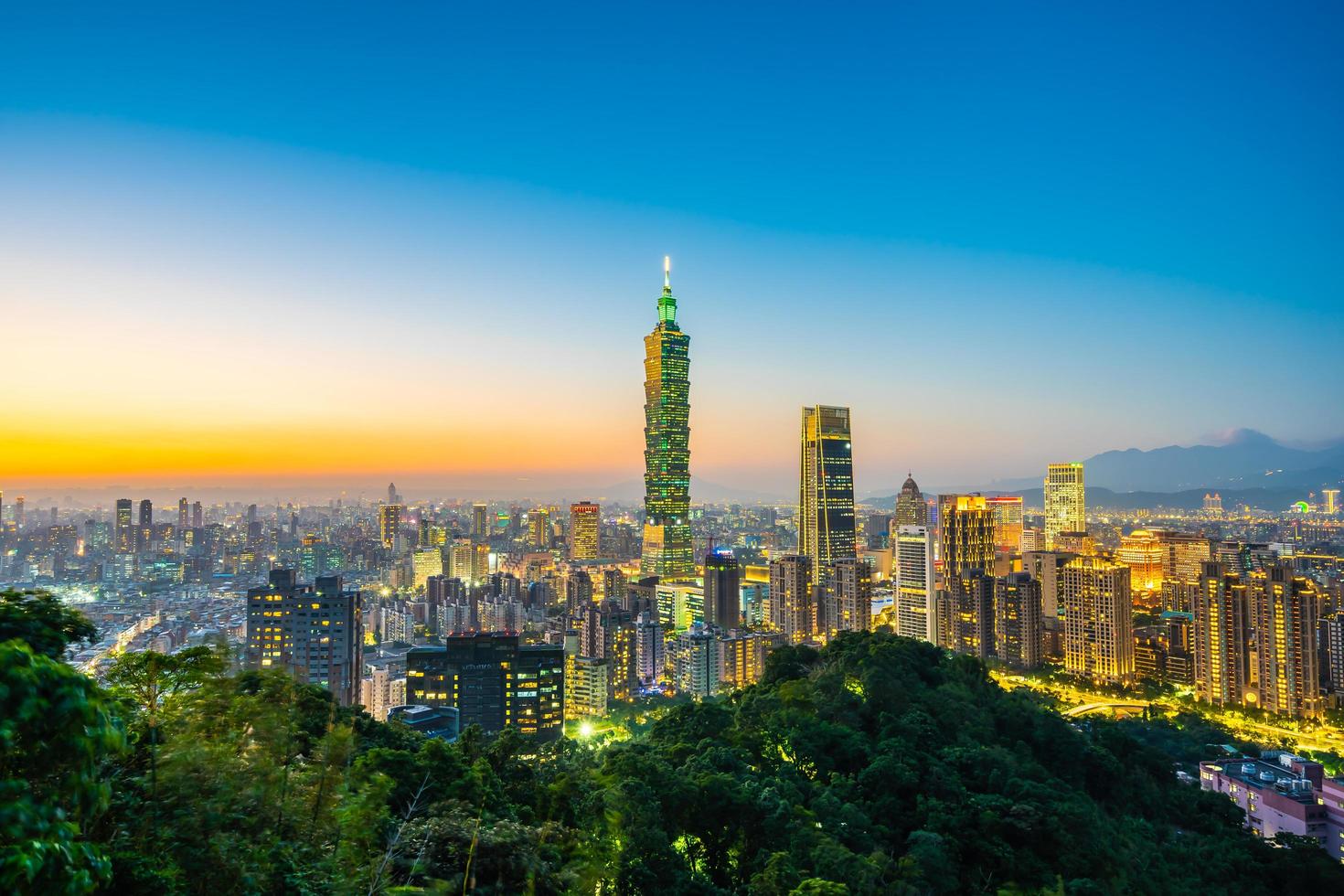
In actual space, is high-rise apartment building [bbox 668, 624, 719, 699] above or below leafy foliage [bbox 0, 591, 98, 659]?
below

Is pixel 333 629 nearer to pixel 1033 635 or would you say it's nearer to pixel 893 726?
pixel 893 726

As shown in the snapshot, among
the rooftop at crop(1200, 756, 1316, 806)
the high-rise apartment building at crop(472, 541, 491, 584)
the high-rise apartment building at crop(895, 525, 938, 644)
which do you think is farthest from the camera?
the high-rise apartment building at crop(472, 541, 491, 584)

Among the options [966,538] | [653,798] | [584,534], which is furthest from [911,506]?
[653,798]

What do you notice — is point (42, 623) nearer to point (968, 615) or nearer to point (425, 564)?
point (968, 615)

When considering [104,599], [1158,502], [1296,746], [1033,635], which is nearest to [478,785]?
[1296,746]

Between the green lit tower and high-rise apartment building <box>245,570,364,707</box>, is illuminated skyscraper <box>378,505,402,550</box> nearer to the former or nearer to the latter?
the green lit tower

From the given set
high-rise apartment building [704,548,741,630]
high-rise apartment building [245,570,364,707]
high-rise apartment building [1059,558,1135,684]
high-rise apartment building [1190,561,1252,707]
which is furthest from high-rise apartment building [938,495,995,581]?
high-rise apartment building [245,570,364,707]
